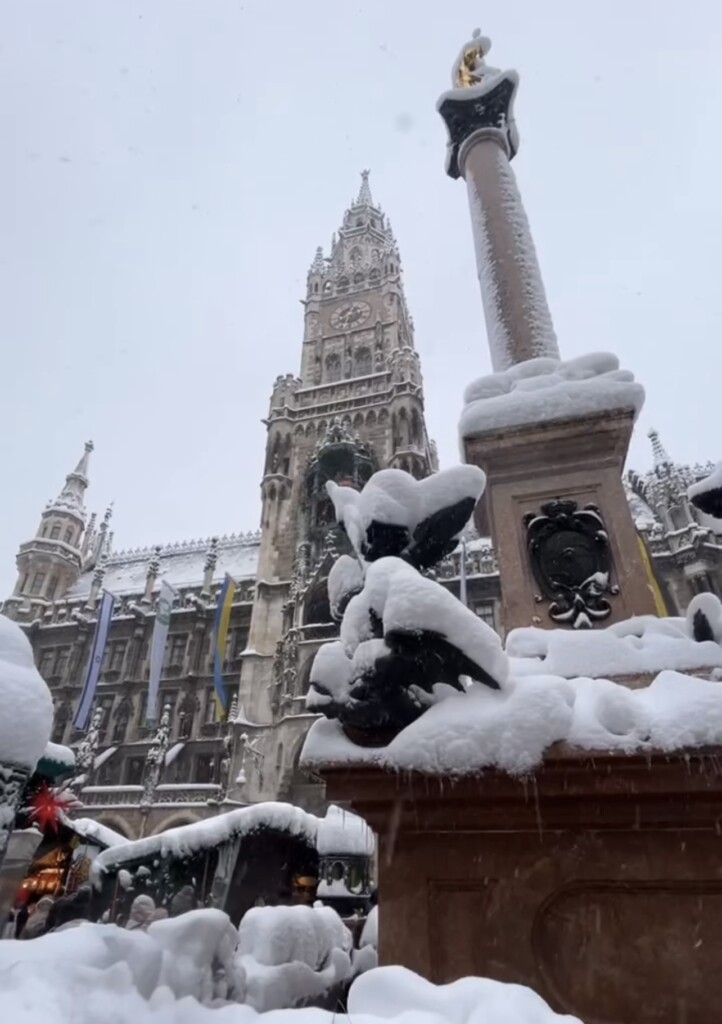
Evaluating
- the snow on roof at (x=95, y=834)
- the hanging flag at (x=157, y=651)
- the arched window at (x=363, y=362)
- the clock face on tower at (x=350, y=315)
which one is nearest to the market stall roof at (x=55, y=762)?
the snow on roof at (x=95, y=834)

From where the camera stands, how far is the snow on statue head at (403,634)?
2.50 metres

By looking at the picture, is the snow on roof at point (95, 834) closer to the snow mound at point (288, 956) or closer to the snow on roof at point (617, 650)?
the snow mound at point (288, 956)

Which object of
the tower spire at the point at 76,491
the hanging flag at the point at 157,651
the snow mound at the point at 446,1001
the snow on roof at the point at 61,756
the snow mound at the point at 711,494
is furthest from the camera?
the tower spire at the point at 76,491

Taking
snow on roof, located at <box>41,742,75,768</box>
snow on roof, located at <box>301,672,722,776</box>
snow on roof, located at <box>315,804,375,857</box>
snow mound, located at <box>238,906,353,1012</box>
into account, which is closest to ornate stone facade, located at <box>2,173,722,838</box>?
snow on roof, located at <box>315,804,375,857</box>

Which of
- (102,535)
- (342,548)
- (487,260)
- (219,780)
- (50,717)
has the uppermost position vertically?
(102,535)

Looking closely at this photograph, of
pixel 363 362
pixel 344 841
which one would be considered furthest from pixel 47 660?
pixel 344 841

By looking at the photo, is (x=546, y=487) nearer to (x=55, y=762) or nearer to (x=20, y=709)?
(x=20, y=709)

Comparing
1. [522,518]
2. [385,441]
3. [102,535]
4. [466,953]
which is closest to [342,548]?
[385,441]

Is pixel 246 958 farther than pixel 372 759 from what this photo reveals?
Yes

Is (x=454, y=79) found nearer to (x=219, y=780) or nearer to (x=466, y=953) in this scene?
(x=466, y=953)

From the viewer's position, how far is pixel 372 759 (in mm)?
2494

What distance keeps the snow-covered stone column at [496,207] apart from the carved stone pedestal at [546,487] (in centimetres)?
131

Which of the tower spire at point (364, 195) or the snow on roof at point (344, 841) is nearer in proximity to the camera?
the snow on roof at point (344, 841)

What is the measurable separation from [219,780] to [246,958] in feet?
85.9
